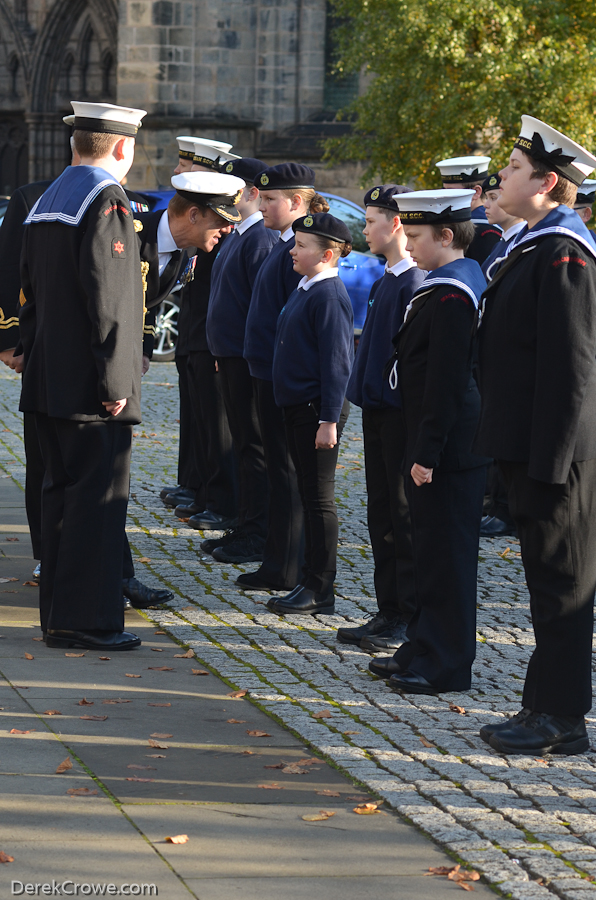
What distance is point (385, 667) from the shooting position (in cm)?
565

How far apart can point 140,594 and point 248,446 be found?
147cm

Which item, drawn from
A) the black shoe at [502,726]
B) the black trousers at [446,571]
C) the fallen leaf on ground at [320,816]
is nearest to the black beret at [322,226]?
the black trousers at [446,571]

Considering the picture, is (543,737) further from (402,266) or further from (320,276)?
(320,276)

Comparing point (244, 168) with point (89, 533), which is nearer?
point (89, 533)

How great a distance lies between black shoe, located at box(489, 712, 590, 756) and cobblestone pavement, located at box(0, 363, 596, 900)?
0.04 metres

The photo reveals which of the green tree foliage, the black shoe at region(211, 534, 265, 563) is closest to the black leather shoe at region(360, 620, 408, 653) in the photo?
the black shoe at region(211, 534, 265, 563)

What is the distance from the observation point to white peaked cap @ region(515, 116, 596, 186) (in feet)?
15.7

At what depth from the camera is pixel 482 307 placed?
16.3 feet

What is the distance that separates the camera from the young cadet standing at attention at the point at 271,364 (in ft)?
23.1

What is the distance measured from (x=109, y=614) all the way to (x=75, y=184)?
1.86 meters

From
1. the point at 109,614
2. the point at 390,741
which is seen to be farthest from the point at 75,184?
the point at 390,741

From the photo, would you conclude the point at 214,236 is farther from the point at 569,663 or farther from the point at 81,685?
the point at 569,663

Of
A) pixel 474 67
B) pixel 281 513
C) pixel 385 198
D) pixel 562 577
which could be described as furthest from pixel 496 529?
pixel 474 67

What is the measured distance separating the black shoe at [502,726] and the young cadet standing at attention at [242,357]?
3.01 m
